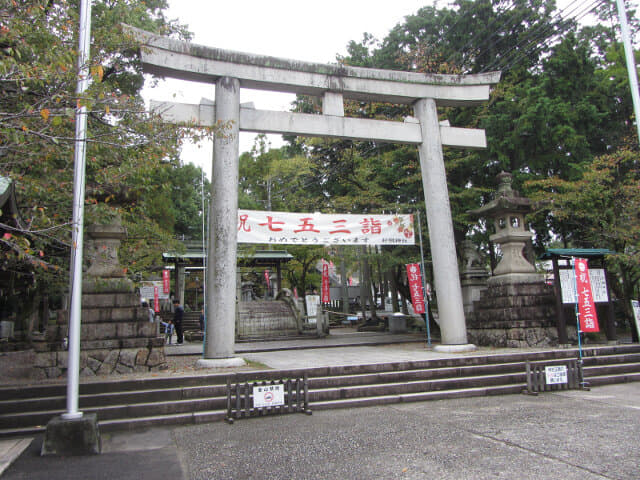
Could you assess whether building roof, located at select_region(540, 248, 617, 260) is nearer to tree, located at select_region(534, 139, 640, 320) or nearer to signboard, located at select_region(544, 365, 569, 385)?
tree, located at select_region(534, 139, 640, 320)

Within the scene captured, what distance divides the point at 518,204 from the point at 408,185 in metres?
4.61

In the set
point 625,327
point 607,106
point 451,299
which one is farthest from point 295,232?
point 625,327

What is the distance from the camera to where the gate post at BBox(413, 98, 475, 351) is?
1059 cm

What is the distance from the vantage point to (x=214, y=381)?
7.34 meters

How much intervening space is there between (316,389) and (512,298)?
6.43 meters

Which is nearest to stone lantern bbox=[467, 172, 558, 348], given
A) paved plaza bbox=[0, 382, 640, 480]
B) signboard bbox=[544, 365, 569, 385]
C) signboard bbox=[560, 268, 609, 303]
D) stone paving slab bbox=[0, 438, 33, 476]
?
signboard bbox=[560, 268, 609, 303]

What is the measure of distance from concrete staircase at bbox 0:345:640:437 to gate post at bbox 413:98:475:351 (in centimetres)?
162

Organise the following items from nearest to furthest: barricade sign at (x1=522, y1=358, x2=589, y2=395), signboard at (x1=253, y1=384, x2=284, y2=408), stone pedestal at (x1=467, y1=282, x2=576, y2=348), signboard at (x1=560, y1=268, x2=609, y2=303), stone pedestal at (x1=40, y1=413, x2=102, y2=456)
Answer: stone pedestal at (x1=40, y1=413, x2=102, y2=456) → signboard at (x1=253, y1=384, x2=284, y2=408) → barricade sign at (x1=522, y1=358, x2=589, y2=395) → signboard at (x1=560, y1=268, x2=609, y2=303) → stone pedestal at (x1=467, y1=282, x2=576, y2=348)

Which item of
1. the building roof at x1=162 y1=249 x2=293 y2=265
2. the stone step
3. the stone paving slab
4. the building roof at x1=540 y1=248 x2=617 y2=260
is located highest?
the building roof at x1=162 y1=249 x2=293 y2=265

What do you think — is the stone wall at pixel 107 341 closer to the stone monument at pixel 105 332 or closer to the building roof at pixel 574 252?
the stone monument at pixel 105 332

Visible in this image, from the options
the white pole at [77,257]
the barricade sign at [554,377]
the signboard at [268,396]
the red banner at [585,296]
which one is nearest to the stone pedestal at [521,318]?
the red banner at [585,296]

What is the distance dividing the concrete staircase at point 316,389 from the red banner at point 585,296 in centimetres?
99

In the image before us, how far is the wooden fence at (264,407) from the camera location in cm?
630

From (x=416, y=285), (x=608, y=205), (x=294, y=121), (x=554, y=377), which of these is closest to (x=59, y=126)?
(x=294, y=121)
